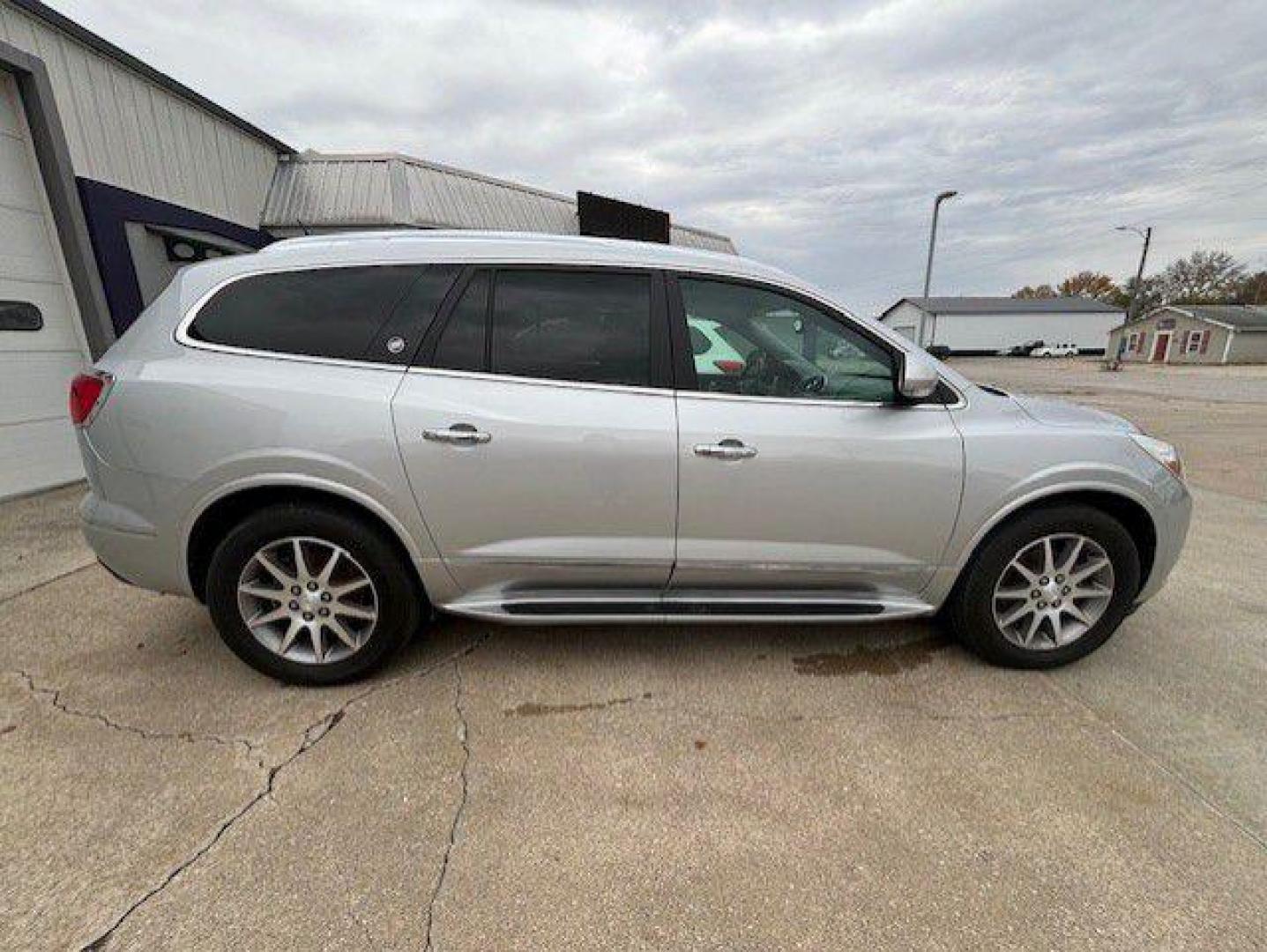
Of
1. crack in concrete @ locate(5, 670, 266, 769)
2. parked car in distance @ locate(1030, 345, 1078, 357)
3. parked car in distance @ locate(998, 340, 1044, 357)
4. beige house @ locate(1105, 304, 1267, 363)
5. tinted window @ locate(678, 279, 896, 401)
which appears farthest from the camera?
parked car in distance @ locate(998, 340, 1044, 357)

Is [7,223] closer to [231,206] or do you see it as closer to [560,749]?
[231,206]

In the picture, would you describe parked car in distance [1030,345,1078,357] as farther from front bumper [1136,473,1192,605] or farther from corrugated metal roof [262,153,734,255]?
front bumper [1136,473,1192,605]

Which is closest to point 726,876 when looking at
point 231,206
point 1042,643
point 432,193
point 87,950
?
point 87,950

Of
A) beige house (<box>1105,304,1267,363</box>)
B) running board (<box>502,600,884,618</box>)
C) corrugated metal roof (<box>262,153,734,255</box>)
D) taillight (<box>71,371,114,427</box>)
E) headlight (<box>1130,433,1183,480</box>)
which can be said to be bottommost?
beige house (<box>1105,304,1267,363</box>)

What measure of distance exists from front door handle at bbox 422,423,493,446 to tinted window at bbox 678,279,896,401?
91cm

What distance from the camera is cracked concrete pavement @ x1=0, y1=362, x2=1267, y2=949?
5.35 feet

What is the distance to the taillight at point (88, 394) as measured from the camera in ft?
7.84

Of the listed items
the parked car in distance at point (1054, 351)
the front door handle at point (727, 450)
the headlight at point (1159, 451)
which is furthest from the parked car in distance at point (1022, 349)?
the front door handle at point (727, 450)

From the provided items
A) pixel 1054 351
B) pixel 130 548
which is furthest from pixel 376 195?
pixel 1054 351

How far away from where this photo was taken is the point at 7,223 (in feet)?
17.0

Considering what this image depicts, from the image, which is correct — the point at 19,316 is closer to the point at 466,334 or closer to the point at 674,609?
the point at 466,334

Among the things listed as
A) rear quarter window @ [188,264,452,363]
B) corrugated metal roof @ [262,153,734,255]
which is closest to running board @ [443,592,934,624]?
rear quarter window @ [188,264,452,363]

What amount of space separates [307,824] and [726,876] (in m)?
1.32

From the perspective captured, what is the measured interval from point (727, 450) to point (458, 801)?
1.58m
